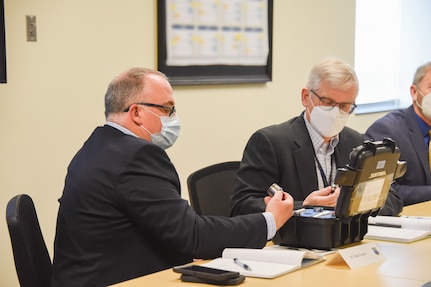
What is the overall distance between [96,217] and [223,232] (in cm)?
42

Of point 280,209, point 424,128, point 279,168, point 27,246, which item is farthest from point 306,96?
point 27,246

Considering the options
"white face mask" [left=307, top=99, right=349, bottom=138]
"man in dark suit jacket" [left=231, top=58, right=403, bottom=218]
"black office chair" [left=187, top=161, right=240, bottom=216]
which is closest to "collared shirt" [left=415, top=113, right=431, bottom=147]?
"man in dark suit jacket" [left=231, top=58, right=403, bottom=218]

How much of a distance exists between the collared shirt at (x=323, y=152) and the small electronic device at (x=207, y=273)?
1.16 metres

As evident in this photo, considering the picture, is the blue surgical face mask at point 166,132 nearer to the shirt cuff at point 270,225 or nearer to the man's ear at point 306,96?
the shirt cuff at point 270,225

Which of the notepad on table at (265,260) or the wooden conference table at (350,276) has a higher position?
the notepad on table at (265,260)

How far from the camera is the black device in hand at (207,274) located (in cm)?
217

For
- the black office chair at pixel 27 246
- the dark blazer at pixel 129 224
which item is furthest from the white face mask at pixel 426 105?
the black office chair at pixel 27 246

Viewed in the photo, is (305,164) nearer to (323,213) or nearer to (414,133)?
(323,213)

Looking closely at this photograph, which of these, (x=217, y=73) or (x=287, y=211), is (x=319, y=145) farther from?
(x=217, y=73)

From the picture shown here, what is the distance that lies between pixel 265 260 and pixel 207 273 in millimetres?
279

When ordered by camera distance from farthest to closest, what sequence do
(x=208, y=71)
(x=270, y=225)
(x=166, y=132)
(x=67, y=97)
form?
(x=208, y=71)
(x=67, y=97)
(x=166, y=132)
(x=270, y=225)

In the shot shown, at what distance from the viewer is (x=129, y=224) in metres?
2.52

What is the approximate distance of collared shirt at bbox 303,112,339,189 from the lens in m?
3.31

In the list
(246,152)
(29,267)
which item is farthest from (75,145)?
(29,267)
